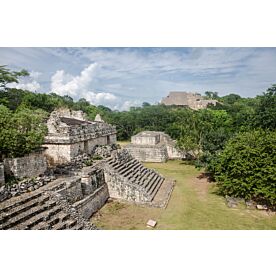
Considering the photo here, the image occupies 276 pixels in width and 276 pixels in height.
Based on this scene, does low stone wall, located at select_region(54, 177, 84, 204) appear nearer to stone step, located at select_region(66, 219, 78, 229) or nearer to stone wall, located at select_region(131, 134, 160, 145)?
stone step, located at select_region(66, 219, 78, 229)

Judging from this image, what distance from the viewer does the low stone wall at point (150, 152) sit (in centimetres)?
2289

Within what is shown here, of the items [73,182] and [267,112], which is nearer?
[73,182]

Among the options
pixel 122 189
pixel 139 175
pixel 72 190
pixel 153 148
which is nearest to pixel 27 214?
pixel 72 190

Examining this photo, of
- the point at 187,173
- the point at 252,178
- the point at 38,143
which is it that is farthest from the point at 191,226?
the point at 187,173

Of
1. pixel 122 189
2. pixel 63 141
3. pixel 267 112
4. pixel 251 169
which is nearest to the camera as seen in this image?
pixel 251 169

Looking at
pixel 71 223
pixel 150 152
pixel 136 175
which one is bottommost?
pixel 71 223

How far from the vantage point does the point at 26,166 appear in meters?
A: 10.3

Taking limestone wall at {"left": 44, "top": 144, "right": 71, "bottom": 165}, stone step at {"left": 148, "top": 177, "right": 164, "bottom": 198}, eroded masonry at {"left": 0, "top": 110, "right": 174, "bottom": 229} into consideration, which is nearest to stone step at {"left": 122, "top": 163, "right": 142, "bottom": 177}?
eroded masonry at {"left": 0, "top": 110, "right": 174, "bottom": 229}

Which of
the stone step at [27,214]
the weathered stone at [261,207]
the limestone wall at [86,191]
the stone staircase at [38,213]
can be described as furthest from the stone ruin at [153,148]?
the stone step at [27,214]

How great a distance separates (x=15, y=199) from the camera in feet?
28.3

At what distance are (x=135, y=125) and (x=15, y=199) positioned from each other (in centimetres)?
2929

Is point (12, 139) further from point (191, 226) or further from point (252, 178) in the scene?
point (252, 178)

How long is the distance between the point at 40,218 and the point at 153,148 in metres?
15.4

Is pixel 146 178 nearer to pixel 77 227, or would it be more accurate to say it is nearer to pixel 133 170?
pixel 133 170
